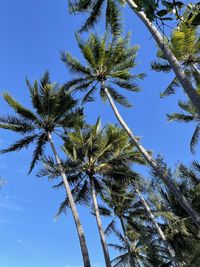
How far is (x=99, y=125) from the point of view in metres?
19.5

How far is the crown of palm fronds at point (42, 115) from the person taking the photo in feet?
56.3

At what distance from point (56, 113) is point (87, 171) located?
3.59 m

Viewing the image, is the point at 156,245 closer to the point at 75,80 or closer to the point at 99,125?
the point at 99,125

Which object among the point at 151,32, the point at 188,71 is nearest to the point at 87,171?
the point at 188,71

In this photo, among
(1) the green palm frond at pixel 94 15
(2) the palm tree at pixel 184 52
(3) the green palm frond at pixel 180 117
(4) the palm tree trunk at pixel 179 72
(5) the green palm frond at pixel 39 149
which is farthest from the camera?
(3) the green palm frond at pixel 180 117

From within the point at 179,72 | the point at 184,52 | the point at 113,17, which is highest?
the point at 113,17

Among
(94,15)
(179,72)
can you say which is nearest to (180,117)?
(94,15)

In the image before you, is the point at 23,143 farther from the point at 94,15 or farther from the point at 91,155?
the point at 94,15

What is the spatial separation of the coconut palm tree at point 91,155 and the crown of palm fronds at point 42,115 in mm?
969

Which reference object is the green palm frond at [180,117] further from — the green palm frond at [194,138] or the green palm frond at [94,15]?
the green palm frond at [94,15]

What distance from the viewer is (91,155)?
1794cm

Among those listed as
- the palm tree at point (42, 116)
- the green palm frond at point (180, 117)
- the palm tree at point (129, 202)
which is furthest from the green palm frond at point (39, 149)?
the green palm frond at point (180, 117)

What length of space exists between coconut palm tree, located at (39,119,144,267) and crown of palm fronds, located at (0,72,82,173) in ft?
3.18

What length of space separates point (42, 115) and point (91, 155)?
3.37m
